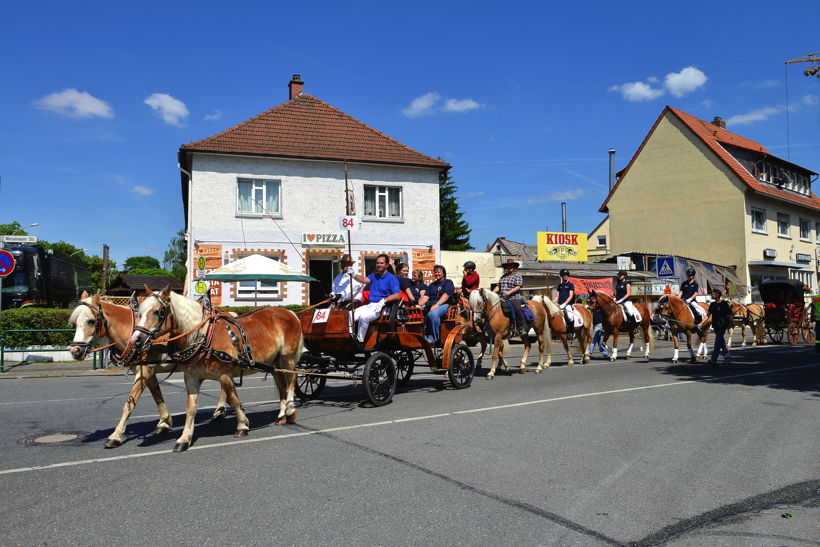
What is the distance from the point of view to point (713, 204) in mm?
38438

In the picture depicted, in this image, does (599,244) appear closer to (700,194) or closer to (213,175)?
(700,194)

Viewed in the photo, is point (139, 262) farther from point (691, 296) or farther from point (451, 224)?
point (691, 296)

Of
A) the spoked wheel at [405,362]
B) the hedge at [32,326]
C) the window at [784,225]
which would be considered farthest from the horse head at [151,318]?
the window at [784,225]

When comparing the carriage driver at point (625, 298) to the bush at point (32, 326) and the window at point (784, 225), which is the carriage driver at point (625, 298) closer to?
the bush at point (32, 326)

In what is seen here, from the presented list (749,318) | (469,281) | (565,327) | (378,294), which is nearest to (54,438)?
(378,294)

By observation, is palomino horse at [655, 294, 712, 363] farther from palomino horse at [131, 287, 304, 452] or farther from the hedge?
the hedge

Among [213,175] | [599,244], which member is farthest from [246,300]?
[599,244]

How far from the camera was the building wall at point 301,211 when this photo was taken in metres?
25.5

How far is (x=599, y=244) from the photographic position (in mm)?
49750

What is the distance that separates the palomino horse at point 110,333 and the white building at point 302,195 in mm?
18296

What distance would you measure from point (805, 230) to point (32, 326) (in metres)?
48.9

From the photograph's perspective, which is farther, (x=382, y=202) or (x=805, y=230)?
(x=805, y=230)

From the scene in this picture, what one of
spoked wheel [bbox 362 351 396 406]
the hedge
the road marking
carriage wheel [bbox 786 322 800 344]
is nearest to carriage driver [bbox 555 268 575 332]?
the road marking

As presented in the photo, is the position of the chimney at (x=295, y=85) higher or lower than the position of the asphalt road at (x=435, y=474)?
higher
